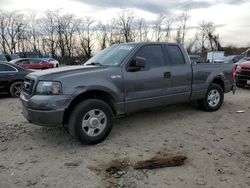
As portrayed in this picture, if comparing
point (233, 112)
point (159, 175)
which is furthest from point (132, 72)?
point (233, 112)

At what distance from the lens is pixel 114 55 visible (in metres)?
5.53

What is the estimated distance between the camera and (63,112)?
4.42 meters

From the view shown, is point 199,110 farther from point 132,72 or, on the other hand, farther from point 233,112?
point 132,72

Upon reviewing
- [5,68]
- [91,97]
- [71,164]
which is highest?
[5,68]

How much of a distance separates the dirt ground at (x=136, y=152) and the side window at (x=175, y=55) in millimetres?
1350

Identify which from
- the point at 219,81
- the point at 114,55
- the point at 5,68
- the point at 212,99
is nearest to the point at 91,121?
the point at 114,55

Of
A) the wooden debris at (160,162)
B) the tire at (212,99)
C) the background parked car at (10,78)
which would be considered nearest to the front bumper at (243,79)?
the tire at (212,99)

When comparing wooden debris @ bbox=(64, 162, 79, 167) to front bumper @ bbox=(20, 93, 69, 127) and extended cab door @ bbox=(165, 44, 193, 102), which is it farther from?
extended cab door @ bbox=(165, 44, 193, 102)

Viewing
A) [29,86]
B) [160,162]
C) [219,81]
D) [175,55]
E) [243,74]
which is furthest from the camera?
[243,74]

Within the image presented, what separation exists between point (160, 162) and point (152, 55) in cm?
252

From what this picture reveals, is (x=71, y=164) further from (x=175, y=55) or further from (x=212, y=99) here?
(x=212, y=99)

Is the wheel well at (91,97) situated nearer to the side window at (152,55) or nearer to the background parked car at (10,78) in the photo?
the side window at (152,55)

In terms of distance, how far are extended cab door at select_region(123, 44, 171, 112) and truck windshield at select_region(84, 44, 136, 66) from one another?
18cm

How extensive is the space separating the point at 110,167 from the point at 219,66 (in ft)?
14.7
